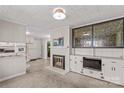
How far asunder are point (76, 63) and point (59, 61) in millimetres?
1133

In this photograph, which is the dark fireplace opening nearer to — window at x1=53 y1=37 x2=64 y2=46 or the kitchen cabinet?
the kitchen cabinet

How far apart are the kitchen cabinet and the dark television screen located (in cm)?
19

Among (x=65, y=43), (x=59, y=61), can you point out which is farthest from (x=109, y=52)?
(x=59, y=61)

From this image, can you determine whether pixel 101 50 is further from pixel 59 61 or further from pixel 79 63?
pixel 59 61

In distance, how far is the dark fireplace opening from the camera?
4641 millimetres

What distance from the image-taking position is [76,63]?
4.06m

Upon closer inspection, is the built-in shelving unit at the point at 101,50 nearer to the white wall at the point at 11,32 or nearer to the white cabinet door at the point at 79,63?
the white cabinet door at the point at 79,63

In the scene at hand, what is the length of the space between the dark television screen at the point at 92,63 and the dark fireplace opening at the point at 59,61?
4.22 feet

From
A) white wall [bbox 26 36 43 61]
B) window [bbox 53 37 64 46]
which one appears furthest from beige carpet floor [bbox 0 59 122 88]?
white wall [bbox 26 36 43 61]

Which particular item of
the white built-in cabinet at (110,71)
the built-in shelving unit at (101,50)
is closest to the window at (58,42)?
the built-in shelving unit at (101,50)

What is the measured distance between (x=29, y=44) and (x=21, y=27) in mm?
3876

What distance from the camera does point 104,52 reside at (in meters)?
3.45

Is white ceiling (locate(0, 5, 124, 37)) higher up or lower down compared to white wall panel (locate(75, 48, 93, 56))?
higher up
